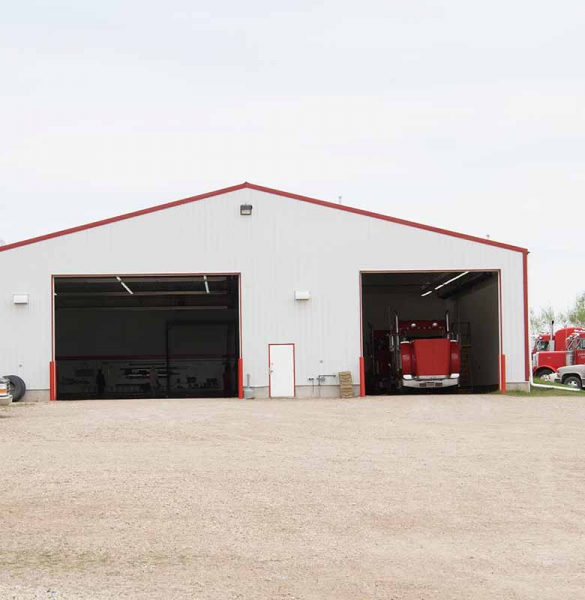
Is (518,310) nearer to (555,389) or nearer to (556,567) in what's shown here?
(555,389)

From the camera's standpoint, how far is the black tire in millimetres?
30109

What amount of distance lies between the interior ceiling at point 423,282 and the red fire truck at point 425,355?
2.36m

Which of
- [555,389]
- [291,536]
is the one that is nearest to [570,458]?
[291,536]

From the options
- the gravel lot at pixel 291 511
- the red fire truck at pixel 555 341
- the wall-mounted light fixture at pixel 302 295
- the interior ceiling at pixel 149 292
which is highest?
the interior ceiling at pixel 149 292

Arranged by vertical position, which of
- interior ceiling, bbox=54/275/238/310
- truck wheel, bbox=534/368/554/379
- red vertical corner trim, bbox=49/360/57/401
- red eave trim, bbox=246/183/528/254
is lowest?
truck wheel, bbox=534/368/554/379

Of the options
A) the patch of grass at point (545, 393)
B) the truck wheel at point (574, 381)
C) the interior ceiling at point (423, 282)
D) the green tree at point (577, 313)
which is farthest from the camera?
the green tree at point (577, 313)

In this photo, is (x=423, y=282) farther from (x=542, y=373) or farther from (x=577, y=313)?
(x=577, y=313)

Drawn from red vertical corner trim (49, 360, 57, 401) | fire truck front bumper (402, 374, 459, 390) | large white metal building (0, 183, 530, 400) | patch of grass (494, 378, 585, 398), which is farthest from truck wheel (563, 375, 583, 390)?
red vertical corner trim (49, 360, 57, 401)

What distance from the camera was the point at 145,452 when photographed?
644 inches

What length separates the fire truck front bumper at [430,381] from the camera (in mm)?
33906

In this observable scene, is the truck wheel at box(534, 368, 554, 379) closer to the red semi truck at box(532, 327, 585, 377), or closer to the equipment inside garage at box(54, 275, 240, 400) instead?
the red semi truck at box(532, 327, 585, 377)

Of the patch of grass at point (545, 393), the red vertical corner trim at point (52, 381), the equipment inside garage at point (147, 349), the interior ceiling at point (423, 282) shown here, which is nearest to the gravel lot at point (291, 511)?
the red vertical corner trim at point (52, 381)

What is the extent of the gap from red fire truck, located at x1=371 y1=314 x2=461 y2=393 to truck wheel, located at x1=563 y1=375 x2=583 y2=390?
7.30 m

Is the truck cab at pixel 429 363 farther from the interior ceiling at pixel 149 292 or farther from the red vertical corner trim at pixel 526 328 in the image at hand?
the interior ceiling at pixel 149 292
